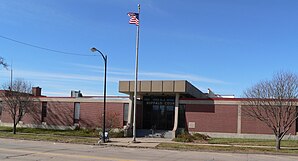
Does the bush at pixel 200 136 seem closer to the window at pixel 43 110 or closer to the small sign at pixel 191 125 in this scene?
the small sign at pixel 191 125

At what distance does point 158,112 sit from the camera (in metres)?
41.4

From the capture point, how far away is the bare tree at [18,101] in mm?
40656

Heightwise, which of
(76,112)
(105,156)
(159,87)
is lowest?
(105,156)

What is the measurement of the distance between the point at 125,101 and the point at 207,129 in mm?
9757

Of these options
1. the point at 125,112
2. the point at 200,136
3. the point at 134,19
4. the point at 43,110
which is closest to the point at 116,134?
the point at 125,112

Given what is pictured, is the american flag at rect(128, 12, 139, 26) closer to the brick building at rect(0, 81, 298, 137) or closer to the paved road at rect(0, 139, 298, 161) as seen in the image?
the brick building at rect(0, 81, 298, 137)

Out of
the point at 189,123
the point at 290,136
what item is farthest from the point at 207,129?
the point at 290,136

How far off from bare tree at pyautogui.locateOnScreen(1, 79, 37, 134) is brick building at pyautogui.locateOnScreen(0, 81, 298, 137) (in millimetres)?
1522

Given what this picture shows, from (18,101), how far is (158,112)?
15.9 metres

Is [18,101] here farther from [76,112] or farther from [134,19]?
[134,19]

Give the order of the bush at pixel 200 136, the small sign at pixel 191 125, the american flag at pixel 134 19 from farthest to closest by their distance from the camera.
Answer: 1. the small sign at pixel 191 125
2. the bush at pixel 200 136
3. the american flag at pixel 134 19

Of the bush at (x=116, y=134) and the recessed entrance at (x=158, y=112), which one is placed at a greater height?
the recessed entrance at (x=158, y=112)

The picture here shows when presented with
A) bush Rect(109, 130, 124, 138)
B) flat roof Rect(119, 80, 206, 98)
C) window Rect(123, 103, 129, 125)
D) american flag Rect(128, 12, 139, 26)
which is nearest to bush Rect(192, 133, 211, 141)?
flat roof Rect(119, 80, 206, 98)

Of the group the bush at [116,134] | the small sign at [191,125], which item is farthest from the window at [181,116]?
the bush at [116,134]
